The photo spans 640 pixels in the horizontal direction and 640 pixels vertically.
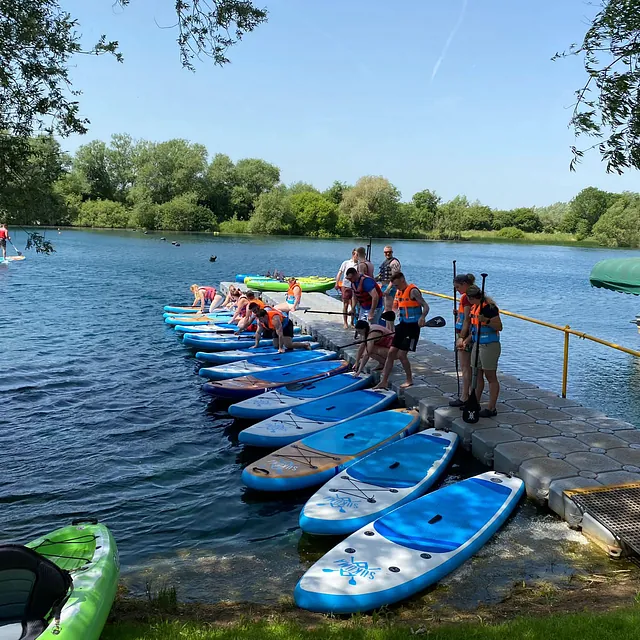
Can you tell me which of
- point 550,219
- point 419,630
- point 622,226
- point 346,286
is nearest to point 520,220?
point 550,219

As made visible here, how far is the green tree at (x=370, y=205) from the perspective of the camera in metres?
82.1

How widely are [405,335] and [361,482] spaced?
3.54 metres

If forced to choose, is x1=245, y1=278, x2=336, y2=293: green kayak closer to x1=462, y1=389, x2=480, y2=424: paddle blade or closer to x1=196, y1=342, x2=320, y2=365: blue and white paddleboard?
x1=196, y1=342, x2=320, y2=365: blue and white paddleboard

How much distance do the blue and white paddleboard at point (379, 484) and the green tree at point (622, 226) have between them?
70.6 m

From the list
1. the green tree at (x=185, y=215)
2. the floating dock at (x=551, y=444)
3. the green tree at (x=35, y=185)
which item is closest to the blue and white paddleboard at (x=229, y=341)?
the floating dock at (x=551, y=444)

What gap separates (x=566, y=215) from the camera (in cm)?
9856

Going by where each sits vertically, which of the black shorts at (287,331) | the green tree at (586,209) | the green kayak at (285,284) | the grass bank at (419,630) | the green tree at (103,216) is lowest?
the grass bank at (419,630)

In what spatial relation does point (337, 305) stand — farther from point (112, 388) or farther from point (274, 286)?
point (112, 388)

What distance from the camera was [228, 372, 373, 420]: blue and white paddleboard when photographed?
370 inches

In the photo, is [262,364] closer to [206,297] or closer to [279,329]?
[279,329]

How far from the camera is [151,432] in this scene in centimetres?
950

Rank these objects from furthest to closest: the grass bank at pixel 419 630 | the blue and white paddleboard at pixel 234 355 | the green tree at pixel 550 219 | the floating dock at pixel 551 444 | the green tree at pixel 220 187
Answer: the green tree at pixel 550 219
the green tree at pixel 220 187
the blue and white paddleboard at pixel 234 355
the floating dock at pixel 551 444
the grass bank at pixel 419 630

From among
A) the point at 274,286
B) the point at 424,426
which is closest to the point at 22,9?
the point at 424,426

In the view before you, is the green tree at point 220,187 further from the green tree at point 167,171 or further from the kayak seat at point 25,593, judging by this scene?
the kayak seat at point 25,593
